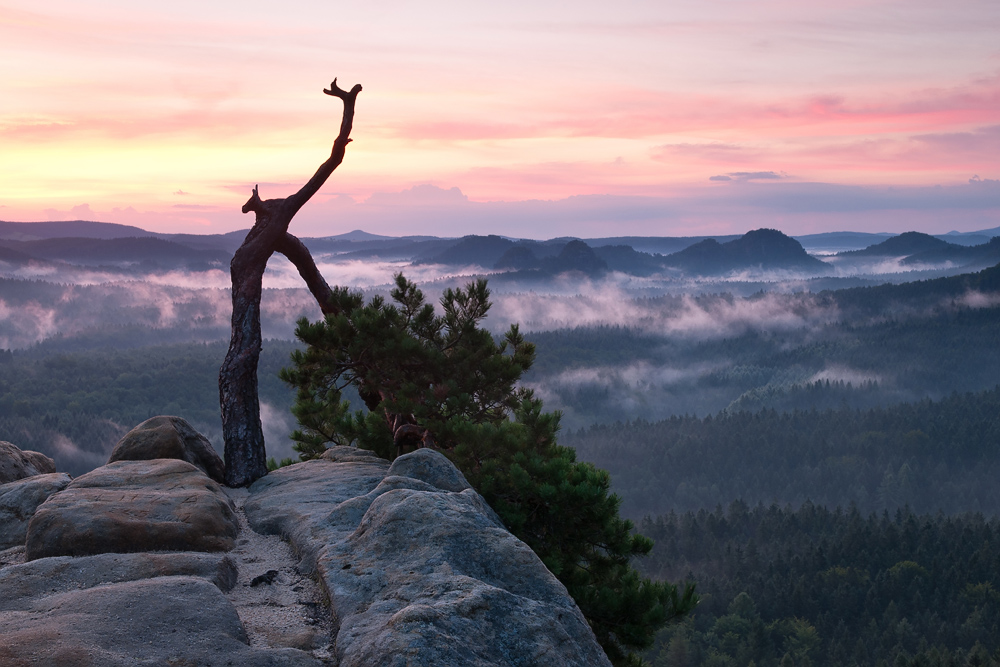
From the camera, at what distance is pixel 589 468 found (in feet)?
57.8

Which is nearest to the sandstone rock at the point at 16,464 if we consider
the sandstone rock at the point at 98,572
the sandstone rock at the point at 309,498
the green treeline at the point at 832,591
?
the sandstone rock at the point at 309,498

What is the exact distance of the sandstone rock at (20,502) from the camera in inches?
559

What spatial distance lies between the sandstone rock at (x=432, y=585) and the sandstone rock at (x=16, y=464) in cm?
872

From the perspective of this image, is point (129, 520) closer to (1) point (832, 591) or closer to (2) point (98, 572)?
(2) point (98, 572)

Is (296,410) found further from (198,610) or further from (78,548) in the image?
(198,610)

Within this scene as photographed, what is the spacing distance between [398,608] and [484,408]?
11.8 metres

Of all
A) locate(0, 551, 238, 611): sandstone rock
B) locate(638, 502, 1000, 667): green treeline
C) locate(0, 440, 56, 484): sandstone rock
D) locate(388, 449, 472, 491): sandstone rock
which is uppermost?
locate(388, 449, 472, 491): sandstone rock

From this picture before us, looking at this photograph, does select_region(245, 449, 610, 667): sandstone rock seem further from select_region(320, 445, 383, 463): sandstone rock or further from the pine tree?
select_region(320, 445, 383, 463): sandstone rock

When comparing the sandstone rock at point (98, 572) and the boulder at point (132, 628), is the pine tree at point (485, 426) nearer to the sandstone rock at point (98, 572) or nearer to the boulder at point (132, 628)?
the sandstone rock at point (98, 572)

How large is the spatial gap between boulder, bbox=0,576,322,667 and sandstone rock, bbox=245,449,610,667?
1.26m

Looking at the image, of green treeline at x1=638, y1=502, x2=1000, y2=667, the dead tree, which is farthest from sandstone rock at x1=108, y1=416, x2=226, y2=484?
green treeline at x1=638, y1=502, x2=1000, y2=667

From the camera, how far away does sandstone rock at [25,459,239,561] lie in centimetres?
1226

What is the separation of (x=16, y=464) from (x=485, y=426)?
1209 cm

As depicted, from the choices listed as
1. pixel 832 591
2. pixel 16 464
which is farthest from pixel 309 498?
pixel 832 591
